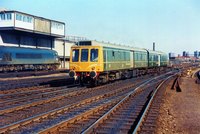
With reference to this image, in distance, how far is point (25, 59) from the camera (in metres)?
46.1

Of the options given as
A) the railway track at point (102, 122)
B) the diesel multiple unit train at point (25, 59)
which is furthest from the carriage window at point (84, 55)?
the diesel multiple unit train at point (25, 59)

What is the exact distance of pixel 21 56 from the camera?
45.2 metres

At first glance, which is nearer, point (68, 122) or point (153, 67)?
point (68, 122)

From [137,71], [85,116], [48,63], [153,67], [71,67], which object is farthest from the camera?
[48,63]

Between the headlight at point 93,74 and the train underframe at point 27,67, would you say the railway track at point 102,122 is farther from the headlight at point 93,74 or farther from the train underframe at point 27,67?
the train underframe at point 27,67

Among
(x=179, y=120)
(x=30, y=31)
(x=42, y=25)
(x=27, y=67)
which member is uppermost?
(x=42, y=25)

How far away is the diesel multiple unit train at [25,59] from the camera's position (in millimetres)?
42141

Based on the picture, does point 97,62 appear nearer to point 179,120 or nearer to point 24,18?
point 179,120

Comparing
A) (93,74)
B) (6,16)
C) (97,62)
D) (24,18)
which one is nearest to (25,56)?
(6,16)

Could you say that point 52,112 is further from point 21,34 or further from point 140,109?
point 21,34

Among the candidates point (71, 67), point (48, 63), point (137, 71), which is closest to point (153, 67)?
point (137, 71)

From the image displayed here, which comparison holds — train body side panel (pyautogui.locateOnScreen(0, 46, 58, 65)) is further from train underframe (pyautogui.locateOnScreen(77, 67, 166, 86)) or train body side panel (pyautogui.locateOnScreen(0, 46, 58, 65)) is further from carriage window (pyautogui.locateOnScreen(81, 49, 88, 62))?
carriage window (pyautogui.locateOnScreen(81, 49, 88, 62))

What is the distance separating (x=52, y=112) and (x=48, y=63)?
42.1 metres

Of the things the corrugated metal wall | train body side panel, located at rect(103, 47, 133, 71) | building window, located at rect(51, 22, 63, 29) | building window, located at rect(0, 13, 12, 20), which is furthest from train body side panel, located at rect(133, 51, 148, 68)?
building window, located at rect(51, 22, 63, 29)
